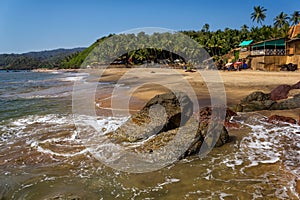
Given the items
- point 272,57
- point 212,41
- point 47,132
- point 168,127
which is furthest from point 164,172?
point 212,41

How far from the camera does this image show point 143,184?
16.5ft

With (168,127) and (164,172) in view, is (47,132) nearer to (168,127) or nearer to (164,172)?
(168,127)

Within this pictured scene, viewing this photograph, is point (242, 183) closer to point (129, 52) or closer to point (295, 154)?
point (295, 154)

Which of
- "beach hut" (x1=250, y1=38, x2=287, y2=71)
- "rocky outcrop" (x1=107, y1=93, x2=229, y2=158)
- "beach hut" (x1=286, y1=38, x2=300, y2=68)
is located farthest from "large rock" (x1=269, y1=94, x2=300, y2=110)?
"beach hut" (x1=250, y1=38, x2=287, y2=71)

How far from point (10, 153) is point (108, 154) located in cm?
301

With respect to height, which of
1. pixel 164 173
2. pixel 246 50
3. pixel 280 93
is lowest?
pixel 164 173

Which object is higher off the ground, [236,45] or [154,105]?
[236,45]

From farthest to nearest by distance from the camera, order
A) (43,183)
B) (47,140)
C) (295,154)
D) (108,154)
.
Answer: (47,140)
(108,154)
(295,154)
(43,183)

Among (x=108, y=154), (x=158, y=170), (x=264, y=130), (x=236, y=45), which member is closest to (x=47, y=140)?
(x=108, y=154)

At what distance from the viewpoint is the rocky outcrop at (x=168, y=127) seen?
267 inches

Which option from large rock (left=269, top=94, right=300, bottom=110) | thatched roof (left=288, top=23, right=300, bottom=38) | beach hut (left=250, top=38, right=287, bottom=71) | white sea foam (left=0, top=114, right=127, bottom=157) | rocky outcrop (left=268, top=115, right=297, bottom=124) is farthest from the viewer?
thatched roof (left=288, top=23, right=300, bottom=38)

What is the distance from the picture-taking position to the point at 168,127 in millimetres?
7793

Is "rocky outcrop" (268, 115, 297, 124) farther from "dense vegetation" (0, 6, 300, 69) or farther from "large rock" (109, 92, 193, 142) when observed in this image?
"dense vegetation" (0, 6, 300, 69)

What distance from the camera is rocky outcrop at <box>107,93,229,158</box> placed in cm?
679
